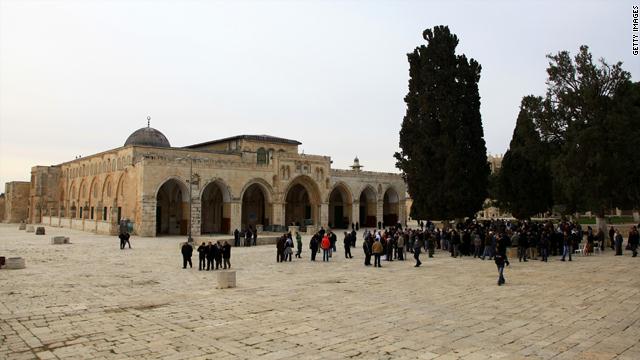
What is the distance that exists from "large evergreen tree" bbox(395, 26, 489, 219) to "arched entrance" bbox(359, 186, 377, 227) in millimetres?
23439

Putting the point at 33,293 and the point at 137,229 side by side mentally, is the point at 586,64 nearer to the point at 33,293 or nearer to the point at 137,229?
the point at 33,293

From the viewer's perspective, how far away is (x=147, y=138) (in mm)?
41688

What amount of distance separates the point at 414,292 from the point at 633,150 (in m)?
16.5

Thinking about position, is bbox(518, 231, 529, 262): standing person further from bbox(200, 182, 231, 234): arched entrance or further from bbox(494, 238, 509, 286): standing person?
bbox(200, 182, 231, 234): arched entrance

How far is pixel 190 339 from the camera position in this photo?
736cm

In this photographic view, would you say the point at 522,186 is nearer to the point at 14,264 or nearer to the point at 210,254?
the point at 210,254

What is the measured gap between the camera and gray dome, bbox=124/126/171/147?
136ft

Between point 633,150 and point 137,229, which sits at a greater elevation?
point 633,150

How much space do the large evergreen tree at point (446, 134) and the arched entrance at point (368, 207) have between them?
923 inches

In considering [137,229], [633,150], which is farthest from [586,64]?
[137,229]

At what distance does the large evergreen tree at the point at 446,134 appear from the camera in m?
24.8

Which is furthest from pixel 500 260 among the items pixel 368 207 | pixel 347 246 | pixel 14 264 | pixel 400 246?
pixel 368 207

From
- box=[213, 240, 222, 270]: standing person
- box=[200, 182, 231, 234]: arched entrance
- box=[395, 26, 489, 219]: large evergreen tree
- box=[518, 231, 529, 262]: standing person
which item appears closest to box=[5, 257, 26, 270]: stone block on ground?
box=[213, 240, 222, 270]: standing person

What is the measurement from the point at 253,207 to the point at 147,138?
1165cm
